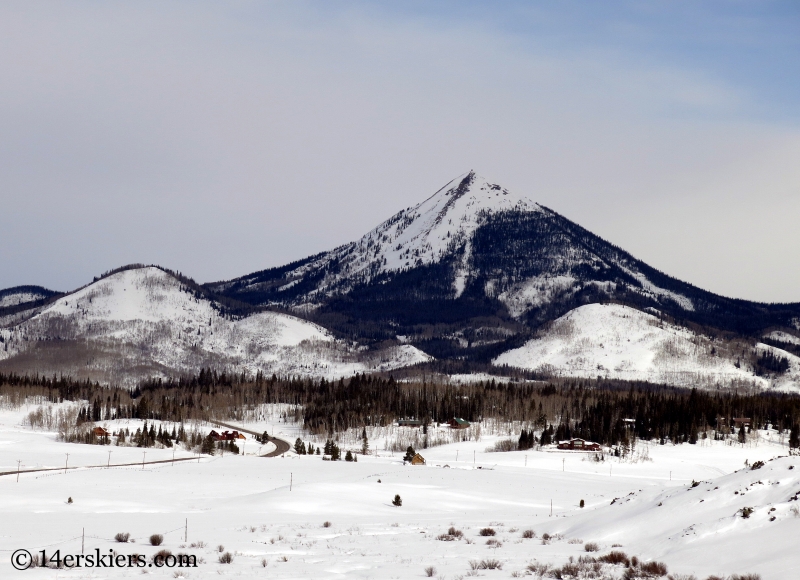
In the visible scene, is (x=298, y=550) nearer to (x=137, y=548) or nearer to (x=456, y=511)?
(x=137, y=548)

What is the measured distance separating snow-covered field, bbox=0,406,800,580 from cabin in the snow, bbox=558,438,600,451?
215 feet

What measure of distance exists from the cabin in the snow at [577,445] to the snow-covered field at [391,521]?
65.7 m

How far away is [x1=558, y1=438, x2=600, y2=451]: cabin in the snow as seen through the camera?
176 meters

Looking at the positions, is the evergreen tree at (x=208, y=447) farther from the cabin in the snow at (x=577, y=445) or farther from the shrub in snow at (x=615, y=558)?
the shrub in snow at (x=615, y=558)

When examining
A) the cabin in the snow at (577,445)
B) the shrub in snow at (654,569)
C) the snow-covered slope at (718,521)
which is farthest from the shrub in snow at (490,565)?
the cabin in the snow at (577,445)

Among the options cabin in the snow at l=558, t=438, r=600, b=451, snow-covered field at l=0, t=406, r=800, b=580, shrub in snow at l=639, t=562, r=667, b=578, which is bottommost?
cabin in the snow at l=558, t=438, r=600, b=451

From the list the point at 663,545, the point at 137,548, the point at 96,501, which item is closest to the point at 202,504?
the point at 96,501

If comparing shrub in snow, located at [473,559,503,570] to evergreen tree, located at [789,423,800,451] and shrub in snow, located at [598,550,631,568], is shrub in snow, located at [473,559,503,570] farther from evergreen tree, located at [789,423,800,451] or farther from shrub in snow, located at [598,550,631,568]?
evergreen tree, located at [789,423,800,451]

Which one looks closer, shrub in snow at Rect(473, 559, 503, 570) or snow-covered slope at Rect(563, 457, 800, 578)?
snow-covered slope at Rect(563, 457, 800, 578)

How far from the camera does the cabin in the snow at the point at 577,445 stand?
576 feet

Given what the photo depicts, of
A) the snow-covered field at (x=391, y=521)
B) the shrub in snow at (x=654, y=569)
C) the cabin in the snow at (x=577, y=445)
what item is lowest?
the cabin in the snow at (x=577, y=445)
